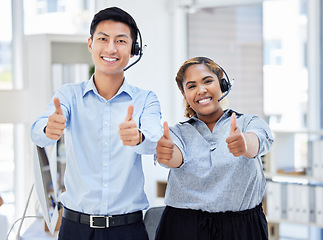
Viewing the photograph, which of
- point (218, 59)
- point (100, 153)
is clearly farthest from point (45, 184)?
point (218, 59)

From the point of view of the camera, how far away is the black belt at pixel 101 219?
5.07ft

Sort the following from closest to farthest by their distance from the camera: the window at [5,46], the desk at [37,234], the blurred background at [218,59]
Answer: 1. the desk at [37,234]
2. the blurred background at [218,59]
3. the window at [5,46]

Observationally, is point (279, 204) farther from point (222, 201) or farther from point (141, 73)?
point (222, 201)

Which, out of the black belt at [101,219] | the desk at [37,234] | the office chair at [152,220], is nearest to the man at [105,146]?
the black belt at [101,219]

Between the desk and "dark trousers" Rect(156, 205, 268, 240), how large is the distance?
2.88 feet

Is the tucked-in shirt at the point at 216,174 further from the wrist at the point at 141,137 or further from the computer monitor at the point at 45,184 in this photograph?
the computer monitor at the point at 45,184

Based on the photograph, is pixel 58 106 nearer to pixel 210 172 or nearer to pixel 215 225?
pixel 210 172

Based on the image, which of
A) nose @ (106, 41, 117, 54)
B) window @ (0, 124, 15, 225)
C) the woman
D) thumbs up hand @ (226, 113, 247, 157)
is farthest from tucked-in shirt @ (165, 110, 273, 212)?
window @ (0, 124, 15, 225)

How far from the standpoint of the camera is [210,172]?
5.27 feet

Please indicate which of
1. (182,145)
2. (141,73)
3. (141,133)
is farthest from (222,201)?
(141,73)

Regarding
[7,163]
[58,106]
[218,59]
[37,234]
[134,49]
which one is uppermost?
[218,59]

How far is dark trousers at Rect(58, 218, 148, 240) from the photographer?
1.55 m

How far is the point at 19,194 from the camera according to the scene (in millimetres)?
3957

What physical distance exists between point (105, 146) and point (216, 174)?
0.37 meters
